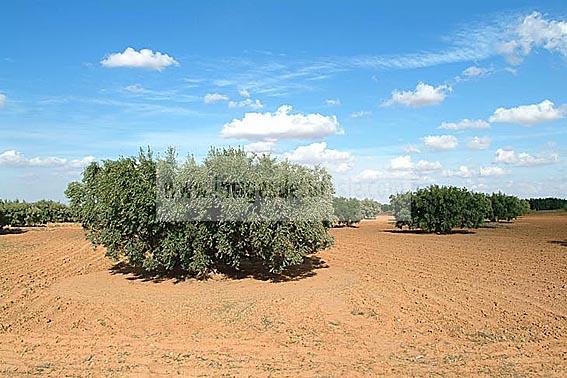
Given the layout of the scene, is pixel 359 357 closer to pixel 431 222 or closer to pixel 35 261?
pixel 35 261

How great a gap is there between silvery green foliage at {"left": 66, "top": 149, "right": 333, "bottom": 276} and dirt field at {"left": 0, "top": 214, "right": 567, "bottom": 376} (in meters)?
1.18

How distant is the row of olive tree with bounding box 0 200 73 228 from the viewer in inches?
2372

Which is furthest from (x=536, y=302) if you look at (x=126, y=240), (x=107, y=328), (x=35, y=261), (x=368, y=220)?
(x=368, y=220)

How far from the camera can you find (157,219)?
17.9 meters

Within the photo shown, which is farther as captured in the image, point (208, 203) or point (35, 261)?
point (35, 261)

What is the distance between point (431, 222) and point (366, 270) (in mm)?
31855

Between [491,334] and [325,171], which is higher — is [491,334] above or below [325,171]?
below

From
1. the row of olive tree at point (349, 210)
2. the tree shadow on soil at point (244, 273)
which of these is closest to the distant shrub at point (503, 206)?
the row of olive tree at point (349, 210)

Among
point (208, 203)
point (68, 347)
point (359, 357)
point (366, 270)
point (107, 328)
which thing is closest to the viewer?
point (359, 357)

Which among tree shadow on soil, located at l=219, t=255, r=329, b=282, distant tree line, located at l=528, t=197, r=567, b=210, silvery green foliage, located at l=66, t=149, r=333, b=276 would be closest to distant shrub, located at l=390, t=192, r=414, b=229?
tree shadow on soil, located at l=219, t=255, r=329, b=282

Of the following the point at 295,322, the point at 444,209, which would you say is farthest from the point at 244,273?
the point at 444,209

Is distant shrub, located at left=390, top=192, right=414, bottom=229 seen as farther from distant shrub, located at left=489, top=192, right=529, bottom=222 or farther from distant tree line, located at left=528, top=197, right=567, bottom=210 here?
distant tree line, located at left=528, top=197, right=567, bottom=210

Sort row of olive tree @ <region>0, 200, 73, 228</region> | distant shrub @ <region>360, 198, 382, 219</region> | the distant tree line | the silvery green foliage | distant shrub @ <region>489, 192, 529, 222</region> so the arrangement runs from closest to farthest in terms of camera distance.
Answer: the silvery green foliage < row of olive tree @ <region>0, 200, 73, 228</region> < distant shrub @ <region>489, 192, 529, 222</region> < distant shrub @ <region>360, 198, 382, 219</region> < the distant tree line

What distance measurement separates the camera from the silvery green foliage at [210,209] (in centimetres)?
1770
